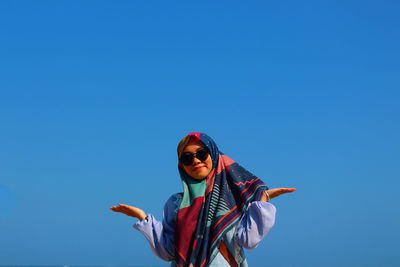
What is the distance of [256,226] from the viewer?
5.06m

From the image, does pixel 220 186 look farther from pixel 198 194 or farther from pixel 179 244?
pixel 179 244

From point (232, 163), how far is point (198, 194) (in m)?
0.58

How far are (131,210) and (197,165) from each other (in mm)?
843

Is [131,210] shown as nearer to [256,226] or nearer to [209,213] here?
[209,213]

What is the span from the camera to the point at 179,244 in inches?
200

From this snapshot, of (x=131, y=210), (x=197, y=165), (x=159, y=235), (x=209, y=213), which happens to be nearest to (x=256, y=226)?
(x=209, y=213)

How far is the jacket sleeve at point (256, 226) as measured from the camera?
504cm

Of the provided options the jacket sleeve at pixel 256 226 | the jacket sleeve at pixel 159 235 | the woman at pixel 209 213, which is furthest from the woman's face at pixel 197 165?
the jacket sleeve at pixel 256 226

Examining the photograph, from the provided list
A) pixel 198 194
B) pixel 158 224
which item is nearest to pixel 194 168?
pixel 198 194

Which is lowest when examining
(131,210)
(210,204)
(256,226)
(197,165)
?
Result: (256,226)

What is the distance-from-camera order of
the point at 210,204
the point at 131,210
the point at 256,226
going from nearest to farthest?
the point at 256,226, the point at 210,204, the point at 131,210

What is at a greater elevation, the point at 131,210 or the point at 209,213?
the point at 131,210

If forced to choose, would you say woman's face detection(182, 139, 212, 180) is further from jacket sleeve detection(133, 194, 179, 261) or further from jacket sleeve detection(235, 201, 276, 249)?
jacket sleeve detection(235, 201, 276, 249)

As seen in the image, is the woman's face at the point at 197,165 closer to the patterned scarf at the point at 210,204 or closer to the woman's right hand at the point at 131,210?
the patterned scarf at the point at 210,204
